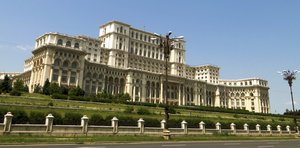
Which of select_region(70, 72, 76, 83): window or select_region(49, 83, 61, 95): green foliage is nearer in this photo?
select_region(49, 83, 61, 95): green foliage

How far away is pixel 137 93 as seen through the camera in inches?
4941

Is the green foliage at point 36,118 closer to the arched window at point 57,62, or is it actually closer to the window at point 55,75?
the window at point 55,75

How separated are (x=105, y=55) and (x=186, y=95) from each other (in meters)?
48.9

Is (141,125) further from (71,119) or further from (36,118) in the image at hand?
(36,118)

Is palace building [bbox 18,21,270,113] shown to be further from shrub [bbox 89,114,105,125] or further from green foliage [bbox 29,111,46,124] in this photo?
green foliage [bbox 29,111,46,124]

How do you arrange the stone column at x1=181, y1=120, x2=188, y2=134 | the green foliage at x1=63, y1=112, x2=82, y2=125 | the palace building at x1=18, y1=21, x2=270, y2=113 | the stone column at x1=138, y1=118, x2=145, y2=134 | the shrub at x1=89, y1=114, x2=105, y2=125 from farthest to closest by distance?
the palace building at x1=18, y1=21, x2=270, y2=113
the stone column at x1=181, y1=120, x2=188, y2=134
the stone column at x1=138, y1=118, x2=145, y2=134
the shrub at x1=89, y1=114, x2=105, y2=125
the green foliage at x1=63, y1=112, x2=82, y2=125

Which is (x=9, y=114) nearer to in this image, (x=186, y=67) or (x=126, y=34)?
(x=126, y=34)

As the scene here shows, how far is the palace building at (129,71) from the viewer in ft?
→ 332

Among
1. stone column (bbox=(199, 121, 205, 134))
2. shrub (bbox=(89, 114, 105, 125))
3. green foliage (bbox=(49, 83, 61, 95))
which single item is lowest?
stone column (bbox=(199, 121, 205, 134))

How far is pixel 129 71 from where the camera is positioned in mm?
124250

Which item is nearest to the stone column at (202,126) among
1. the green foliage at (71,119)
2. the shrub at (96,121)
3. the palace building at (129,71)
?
the shrub at (96,121)

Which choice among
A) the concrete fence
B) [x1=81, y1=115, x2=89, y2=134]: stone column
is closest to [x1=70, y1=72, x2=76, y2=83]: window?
the concrete fence

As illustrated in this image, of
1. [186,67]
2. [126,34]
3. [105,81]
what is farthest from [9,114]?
[186,67]

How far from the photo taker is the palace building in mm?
101062
